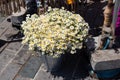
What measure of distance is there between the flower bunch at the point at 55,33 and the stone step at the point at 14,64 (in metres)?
0.72

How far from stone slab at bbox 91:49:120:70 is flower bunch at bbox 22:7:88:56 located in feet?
1.10

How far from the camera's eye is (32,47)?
3.83 meters

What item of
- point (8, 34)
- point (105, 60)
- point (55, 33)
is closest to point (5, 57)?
point (8, 34)

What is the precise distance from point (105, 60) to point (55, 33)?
2.94 ft

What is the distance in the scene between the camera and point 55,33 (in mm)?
3758

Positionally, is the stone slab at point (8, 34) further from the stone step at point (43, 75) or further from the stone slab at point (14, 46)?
the stone step at point (43, 75)

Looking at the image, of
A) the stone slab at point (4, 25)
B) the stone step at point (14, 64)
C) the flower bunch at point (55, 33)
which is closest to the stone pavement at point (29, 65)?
the stone step at point (14, 64)

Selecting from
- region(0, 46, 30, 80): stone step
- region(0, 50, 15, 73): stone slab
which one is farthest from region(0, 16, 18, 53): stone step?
region(0, 46, 30, 80): stone step

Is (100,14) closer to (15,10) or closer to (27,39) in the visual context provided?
(15,10)

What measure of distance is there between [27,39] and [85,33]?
0.93 m

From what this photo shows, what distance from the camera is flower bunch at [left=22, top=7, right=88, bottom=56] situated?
371 centimetres

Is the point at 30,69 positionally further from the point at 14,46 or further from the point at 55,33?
the point at 55,33

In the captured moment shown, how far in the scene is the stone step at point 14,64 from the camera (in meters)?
4.30

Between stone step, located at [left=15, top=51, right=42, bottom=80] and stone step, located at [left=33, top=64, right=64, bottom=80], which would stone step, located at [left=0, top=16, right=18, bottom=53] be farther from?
stone step, located at [left=33, top=64, right=64, bottom=80]
